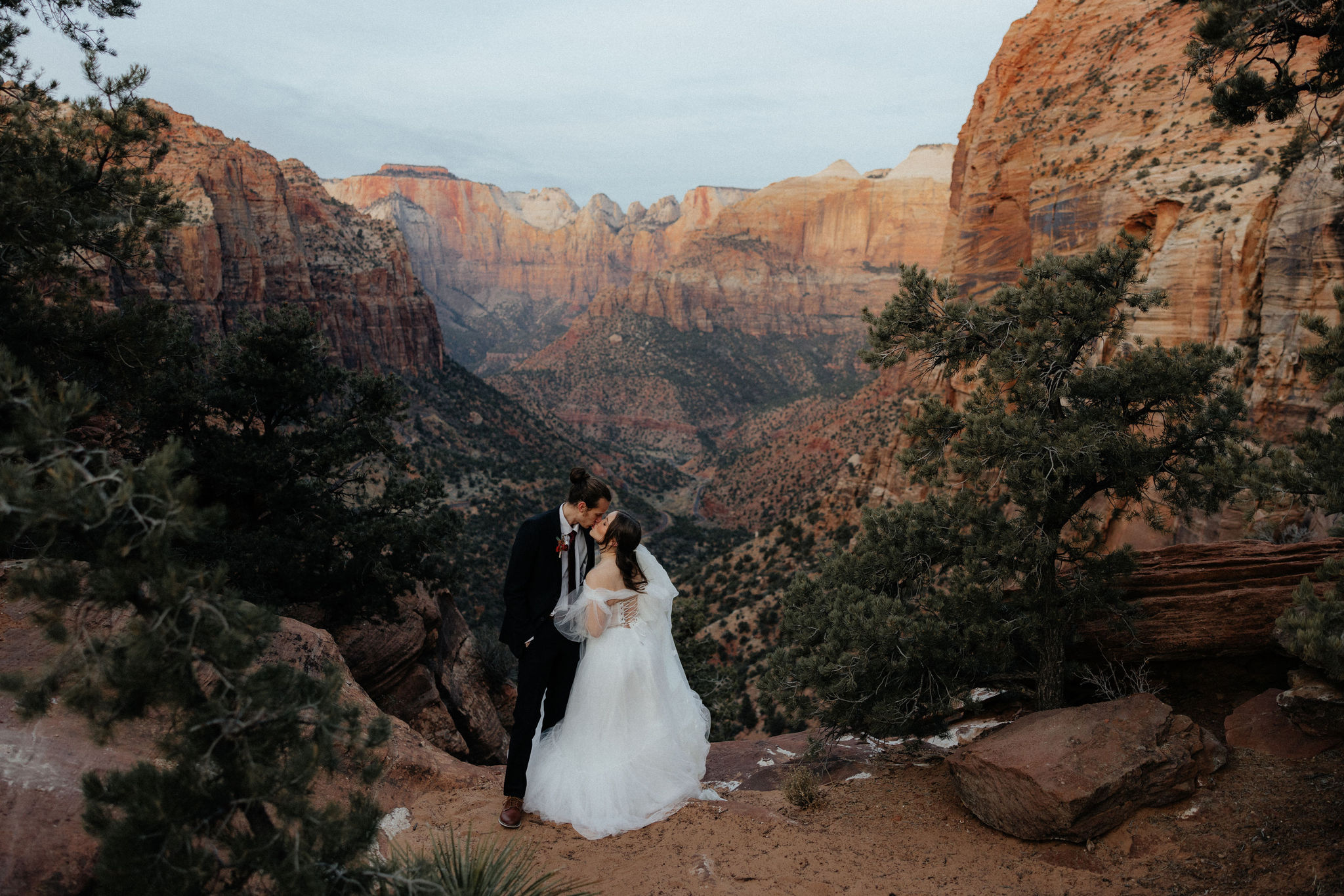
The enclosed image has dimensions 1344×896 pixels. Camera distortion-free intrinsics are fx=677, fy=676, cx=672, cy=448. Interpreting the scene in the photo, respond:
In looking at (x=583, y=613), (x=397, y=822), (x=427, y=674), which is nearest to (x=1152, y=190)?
(x=583, y=613)

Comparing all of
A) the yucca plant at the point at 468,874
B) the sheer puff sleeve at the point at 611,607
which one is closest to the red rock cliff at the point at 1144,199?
the sheer puff sleeve at the point at 611,607

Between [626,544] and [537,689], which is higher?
[626,544]

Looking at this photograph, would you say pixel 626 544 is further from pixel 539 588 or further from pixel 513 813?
pixel 513 813

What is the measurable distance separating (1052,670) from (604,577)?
5.04m

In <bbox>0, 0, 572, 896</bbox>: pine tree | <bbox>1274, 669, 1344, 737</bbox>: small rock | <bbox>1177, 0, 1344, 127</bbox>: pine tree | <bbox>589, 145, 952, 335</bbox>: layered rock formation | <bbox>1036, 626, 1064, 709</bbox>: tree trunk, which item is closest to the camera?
<bbox>0, 0, 572, 896</bbox>: pine tree

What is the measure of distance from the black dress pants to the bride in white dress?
0.12m

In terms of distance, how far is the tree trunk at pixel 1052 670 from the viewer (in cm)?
696

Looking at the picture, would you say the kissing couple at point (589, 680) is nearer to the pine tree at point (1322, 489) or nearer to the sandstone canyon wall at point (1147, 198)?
the pine tree at point (1322, 489)

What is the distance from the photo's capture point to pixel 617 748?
5059 mm

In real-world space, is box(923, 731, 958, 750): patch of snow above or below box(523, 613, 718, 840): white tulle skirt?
below

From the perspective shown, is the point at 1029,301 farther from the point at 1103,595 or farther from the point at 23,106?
the point at 23,106

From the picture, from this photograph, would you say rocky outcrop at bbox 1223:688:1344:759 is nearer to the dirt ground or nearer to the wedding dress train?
the dirt ground

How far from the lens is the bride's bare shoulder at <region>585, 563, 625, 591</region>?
4.97m

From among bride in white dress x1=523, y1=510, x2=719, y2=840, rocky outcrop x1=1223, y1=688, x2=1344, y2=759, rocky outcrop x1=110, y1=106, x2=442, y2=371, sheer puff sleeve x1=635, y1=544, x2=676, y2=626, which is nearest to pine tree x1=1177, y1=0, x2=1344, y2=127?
rocky outcrop x1=1223, y1=688, x2=1344, y2=759
